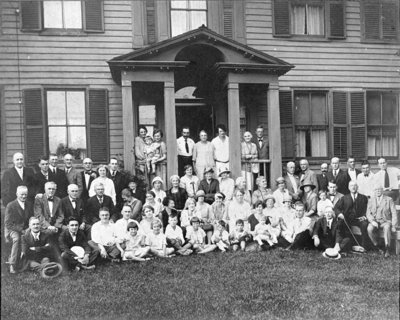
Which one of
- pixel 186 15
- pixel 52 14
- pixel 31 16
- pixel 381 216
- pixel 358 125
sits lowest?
pixel 381 216

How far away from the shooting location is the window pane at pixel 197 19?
1235cm

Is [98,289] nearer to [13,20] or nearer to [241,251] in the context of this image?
[241,251]

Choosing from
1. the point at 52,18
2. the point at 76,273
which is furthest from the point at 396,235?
the point at 52,18

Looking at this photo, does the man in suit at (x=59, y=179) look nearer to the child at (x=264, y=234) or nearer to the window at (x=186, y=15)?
the child at (x=264, y=234)

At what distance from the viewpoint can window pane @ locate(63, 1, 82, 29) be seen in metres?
11.7

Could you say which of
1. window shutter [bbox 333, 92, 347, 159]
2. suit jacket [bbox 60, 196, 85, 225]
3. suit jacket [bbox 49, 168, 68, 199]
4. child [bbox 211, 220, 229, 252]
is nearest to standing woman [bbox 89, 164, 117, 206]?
suit jacket [bbox 49, 168, 68, 199]

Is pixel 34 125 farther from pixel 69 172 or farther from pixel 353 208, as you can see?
pixel 353 208

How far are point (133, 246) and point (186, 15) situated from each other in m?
6.85

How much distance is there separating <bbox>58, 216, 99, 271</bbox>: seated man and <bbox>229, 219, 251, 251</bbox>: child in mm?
2587

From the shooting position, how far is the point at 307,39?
1271 centimetres

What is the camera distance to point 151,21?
12086 mm

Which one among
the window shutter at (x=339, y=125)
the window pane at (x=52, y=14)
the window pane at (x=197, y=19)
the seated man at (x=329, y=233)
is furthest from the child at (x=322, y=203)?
the window pane at (x=52, y=14)

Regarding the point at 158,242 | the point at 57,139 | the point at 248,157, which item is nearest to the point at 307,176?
the point at 248,157

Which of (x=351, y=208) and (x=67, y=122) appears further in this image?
(x=67, y=122)
